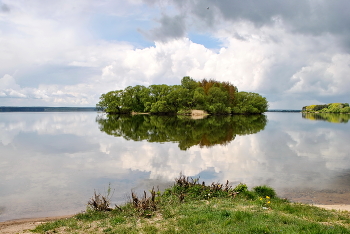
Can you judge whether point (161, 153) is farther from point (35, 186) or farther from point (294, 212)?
point (294, 212)

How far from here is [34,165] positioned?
57.9 feet

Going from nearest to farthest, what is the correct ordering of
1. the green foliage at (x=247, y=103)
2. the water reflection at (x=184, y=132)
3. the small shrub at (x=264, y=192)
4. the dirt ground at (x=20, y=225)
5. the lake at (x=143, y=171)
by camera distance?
the dirt ground at (x=20, y=225) → the small shrub at (x=264, y=192) → the lake at (x=143, y=171) → the water reflection at (x=184, y=132) → the green foliage at (x=247, y=103)

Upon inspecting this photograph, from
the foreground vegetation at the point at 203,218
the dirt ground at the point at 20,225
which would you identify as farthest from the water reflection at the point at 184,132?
the dirt ground at the point at 20,225

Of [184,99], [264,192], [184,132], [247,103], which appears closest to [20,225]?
[264,192]

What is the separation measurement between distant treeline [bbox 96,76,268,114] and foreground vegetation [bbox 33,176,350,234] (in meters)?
97.7

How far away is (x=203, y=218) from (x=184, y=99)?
102 meters

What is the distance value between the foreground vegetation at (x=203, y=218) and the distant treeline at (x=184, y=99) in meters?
97.7

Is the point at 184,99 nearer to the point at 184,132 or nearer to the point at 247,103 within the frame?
the point at 247,103

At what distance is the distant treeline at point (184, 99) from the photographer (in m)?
109

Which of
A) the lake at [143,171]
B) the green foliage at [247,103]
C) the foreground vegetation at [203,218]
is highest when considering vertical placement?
the green foliage at [247,103]

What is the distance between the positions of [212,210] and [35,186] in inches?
360

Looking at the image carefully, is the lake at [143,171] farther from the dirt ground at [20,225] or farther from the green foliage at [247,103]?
the green foliage at [247,103]

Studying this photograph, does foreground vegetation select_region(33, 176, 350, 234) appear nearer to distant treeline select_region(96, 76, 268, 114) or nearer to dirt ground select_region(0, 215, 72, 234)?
dirt ground select_region(0, 215, 72, 234)

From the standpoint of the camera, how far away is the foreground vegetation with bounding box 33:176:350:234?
6.69 metres
